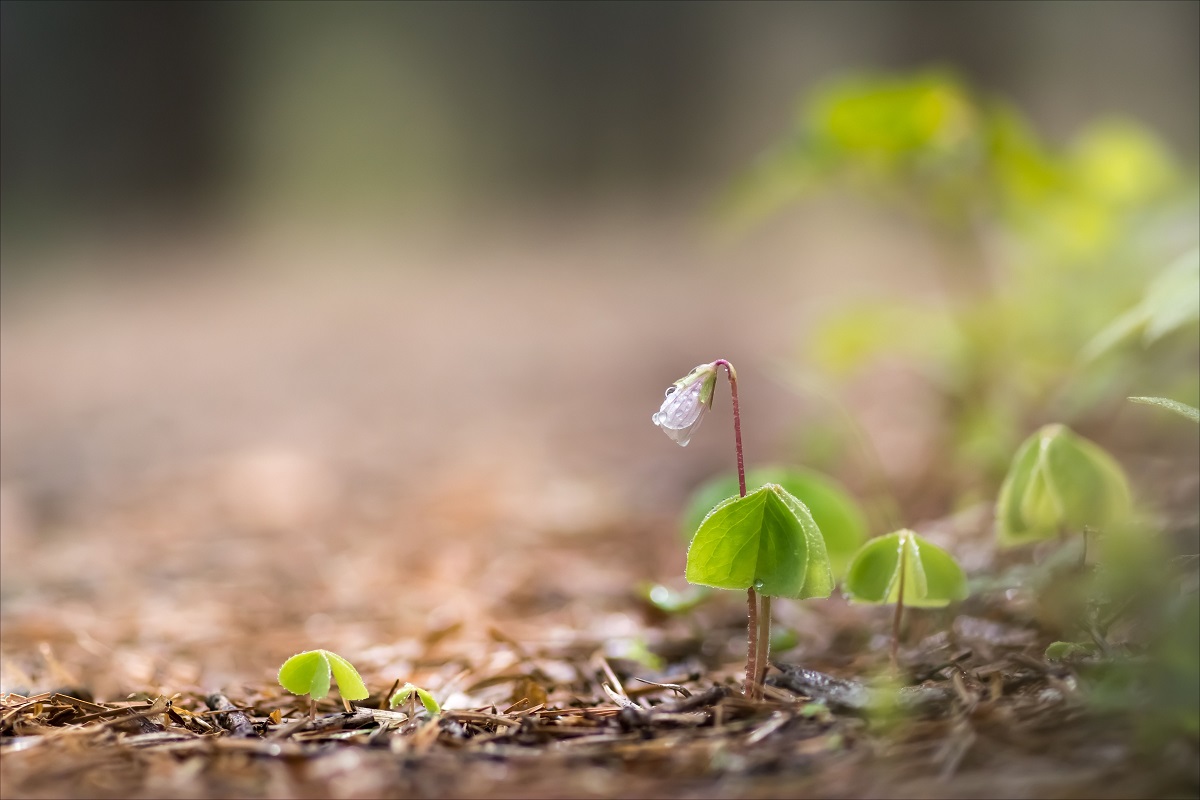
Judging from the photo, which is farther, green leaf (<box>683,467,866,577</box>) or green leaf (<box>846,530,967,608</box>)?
green leaf (<box>683,467,866,577</box>)

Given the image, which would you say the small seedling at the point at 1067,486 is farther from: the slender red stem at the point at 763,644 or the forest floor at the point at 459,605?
the slender red stem at the point at 763,644

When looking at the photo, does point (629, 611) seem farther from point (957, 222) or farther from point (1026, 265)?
point (1026, 265)

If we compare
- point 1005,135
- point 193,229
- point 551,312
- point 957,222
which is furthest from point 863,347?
point 193,229

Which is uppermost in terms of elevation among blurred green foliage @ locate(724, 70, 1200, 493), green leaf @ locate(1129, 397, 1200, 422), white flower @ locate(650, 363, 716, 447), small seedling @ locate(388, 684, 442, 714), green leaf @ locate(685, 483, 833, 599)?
blurred green foliage @ locate(724, 70, 1200, 493)

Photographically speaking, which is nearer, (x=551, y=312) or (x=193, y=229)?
(x=551, y=312)

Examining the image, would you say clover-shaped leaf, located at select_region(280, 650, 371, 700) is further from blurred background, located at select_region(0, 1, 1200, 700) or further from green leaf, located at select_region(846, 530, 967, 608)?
green leaf, located at select_region(846, 530, 967, 608)

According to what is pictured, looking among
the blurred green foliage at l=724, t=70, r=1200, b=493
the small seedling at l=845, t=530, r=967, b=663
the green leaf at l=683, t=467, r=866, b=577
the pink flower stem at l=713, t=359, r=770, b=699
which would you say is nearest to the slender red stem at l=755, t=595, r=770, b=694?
the pink flower stem at l=713, t=359, r=770, b=699
